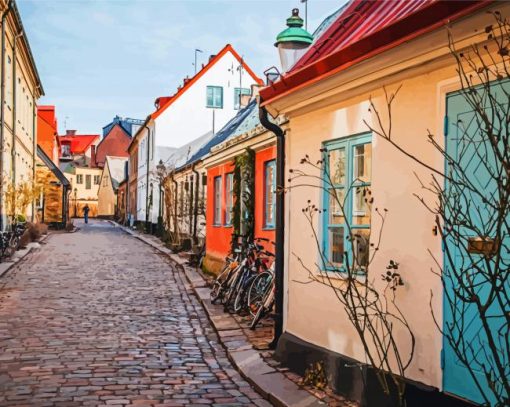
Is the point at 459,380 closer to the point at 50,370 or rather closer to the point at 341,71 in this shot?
the point at 341,71

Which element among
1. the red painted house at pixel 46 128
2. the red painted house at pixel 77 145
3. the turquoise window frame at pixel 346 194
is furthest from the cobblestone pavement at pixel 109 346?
the red painted house at pixel 77 145

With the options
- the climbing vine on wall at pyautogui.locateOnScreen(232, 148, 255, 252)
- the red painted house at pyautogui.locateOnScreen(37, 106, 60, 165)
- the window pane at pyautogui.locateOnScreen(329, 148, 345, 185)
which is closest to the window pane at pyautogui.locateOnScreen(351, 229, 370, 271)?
the window pane at pyautogui.locateOnScreen(329, 148, 345, 185)

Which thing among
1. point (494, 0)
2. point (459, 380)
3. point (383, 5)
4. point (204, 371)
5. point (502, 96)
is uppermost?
point (383, 5)

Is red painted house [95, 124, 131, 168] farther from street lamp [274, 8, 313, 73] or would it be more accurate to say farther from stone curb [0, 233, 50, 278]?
street lamp [274, 8, 313, 73]

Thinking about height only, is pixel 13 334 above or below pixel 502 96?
below

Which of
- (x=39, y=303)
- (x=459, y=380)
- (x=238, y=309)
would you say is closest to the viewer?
(x=459, y=380)

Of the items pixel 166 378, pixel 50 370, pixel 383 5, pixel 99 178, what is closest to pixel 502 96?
pixel 383 5

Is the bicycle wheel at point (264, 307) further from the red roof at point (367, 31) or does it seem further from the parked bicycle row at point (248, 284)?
the red roof at point (367, 31)

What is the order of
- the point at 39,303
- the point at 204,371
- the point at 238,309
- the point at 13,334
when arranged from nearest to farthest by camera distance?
the point at 204,371, the point at 13,334, the point at 238,309, the point at 39,303

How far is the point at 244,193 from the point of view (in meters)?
13.1

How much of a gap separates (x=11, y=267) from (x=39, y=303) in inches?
262

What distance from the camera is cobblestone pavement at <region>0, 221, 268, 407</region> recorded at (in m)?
6.53

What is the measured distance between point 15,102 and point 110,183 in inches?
1836

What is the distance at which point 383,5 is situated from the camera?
22.9 ft
